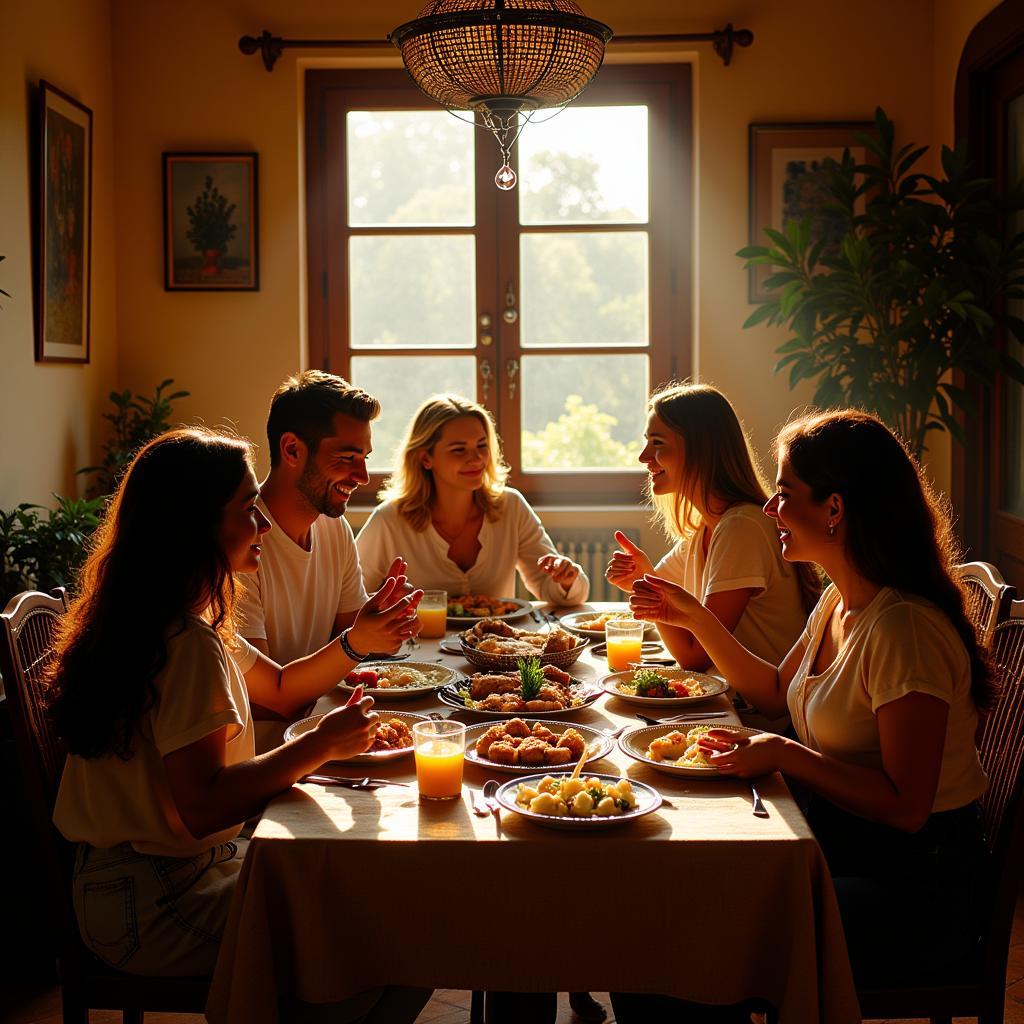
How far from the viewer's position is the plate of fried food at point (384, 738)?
167 centimetres

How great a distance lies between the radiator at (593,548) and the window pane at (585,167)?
1206 mm

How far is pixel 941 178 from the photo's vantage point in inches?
161

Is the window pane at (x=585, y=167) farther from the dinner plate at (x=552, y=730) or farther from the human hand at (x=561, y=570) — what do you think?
the dinner plate at (x=552, y=730)

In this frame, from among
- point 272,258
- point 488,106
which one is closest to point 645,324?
point 272,258

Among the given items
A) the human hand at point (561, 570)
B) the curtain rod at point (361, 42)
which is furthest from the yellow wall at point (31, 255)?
the human hand at point (561, 570)

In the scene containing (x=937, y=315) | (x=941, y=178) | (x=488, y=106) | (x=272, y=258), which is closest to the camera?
(x=488, y=106)

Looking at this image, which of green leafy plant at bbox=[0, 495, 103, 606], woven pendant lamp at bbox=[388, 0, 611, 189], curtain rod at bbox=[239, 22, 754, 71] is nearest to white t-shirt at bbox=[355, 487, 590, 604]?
green leafy plant at bbox=[0, 495, 103, 606]

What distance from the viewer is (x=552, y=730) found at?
1770 mm

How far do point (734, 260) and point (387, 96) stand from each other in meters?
1.45

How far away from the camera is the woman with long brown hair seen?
58.5 inches

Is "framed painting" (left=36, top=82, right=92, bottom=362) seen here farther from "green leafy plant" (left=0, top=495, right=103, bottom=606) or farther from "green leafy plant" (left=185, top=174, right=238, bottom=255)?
"green leafy plant" (left=0, top=495, right=103, bottom=606)

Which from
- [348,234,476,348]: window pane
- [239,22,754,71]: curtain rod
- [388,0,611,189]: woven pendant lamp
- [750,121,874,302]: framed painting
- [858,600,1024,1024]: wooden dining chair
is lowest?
[858,600,1024,1024]: wooden dining chair

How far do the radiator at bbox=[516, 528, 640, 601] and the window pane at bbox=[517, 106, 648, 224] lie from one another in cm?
121

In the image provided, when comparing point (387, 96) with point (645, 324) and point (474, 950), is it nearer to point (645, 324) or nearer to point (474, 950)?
point (645, 324)
